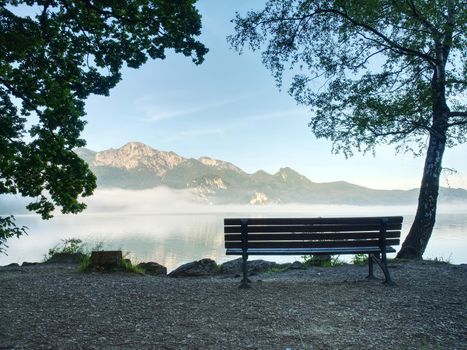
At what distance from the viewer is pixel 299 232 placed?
8.27 m

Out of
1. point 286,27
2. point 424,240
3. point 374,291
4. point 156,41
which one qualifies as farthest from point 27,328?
point 286,27

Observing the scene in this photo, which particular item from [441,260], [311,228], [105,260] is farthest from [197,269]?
[441,260]

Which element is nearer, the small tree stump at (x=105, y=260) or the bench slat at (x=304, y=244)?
the bench slat at (x=304, y=244)

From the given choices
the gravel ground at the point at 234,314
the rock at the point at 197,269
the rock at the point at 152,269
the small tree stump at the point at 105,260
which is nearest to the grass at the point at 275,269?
the rock at the point at 197,269

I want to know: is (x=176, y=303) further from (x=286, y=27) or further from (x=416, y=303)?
(x=286, y=27)

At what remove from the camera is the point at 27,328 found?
5586mm

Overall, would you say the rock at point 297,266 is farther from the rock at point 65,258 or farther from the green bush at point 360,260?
the rock at point 65,258

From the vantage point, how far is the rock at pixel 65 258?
42.9 feet

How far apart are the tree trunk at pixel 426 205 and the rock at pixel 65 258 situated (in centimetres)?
1059

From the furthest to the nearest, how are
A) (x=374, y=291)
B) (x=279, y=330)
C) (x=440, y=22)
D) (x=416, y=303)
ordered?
(x=440, y=22)
(x=374, y=291)
(x=416, y=303)
(x=279, y=330)

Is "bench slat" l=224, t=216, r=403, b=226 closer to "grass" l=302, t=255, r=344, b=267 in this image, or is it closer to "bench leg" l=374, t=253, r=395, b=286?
"bench leg" l=374, t=253, r=395, b=286

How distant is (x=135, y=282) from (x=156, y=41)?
599 centimetres

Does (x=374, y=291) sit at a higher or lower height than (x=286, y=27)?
lower

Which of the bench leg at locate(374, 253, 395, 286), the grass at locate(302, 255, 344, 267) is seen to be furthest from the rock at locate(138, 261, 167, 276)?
the bench leg at locate(374, 253, 395, 286)
